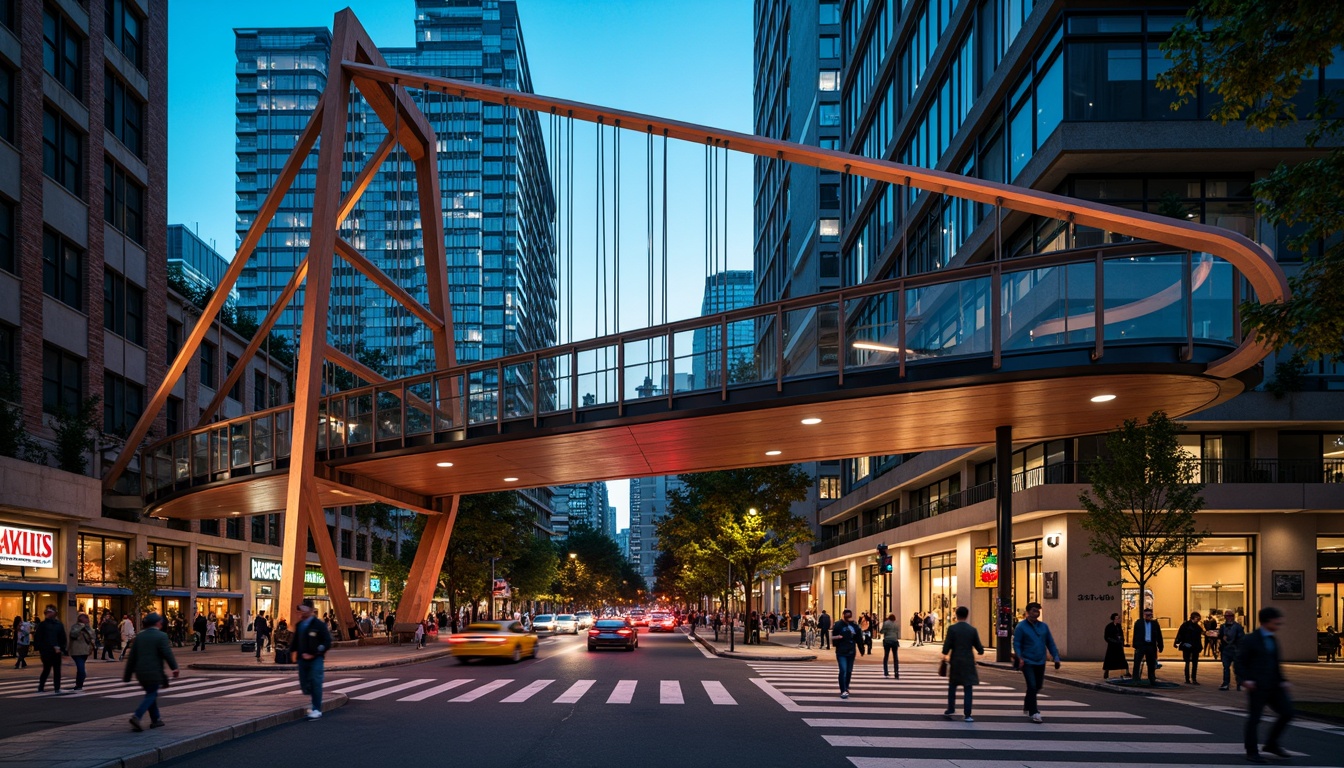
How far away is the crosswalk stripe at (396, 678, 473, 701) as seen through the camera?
19.4m

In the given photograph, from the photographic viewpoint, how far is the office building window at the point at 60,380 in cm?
3775

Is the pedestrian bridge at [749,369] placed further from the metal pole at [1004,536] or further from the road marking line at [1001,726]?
the road marking line at [1001,726]

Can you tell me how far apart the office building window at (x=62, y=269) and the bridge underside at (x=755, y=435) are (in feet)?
27.0

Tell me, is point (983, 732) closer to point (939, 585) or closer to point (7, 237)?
point (7, 237)

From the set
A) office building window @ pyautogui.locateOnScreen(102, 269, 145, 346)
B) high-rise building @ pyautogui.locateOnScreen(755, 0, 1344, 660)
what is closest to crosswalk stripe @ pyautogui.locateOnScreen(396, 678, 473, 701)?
high-rise building @ pyautogui.locateOnScreen(755, 0, 1344, 660)

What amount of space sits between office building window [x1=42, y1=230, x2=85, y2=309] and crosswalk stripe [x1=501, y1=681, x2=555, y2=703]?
25419 mm

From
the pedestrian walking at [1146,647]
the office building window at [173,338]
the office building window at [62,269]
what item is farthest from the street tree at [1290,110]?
the office building window at [173,338]

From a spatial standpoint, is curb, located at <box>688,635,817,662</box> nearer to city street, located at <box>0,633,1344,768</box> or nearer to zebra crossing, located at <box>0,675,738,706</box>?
city street, located at <box>0,633,1344,768</box>

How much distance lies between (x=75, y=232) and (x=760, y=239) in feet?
261

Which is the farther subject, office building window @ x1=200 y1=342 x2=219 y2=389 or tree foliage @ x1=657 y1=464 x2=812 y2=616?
office building window @ x1=200 y1=342 x2=219 y2=389

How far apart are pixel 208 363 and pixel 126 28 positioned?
16.9 m

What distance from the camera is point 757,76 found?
393 ft

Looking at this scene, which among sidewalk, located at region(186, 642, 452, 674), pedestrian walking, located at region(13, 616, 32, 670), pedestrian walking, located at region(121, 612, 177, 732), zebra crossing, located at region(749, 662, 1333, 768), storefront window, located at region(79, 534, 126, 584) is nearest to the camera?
zebra crossing, located at region(749, 662, 1333, 768)

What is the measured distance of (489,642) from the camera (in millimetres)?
31141
